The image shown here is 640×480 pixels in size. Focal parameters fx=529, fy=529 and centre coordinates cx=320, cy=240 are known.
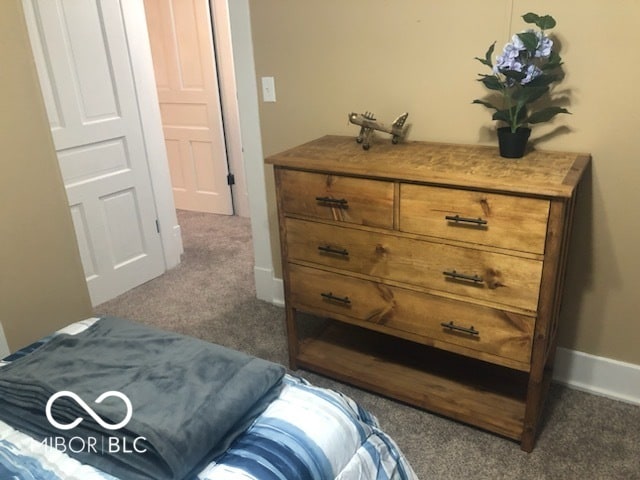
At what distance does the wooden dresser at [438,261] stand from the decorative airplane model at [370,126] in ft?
0.19

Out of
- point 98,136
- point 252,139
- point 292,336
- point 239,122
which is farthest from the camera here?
point 239,122

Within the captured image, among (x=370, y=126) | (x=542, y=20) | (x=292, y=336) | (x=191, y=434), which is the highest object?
→ (x=542, y=20)

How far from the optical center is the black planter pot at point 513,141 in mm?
1816

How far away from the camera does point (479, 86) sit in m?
2.01

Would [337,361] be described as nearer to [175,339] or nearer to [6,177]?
[175,339]

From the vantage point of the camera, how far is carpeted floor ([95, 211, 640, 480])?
1.79m

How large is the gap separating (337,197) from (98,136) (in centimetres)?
164

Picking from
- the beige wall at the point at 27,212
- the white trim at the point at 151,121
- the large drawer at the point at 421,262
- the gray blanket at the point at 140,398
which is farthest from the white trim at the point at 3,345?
the white trim at the point at 151,121

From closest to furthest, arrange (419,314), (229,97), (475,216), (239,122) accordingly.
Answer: (475,216) → (419,314) → (239,122) → (229,97)

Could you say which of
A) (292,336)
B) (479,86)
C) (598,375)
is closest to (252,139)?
(292,336)

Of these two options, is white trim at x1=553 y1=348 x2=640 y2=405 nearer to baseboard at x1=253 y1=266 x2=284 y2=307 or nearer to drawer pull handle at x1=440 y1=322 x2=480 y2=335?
drawer pull handle at x1=440 y1=322 x2=480 y2=335

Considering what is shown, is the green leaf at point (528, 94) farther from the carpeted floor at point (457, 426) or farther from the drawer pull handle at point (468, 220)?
the carpeted floor at point (457, 426)

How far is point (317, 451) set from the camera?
103 centimetres

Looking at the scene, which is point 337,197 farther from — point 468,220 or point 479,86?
point 479,86
